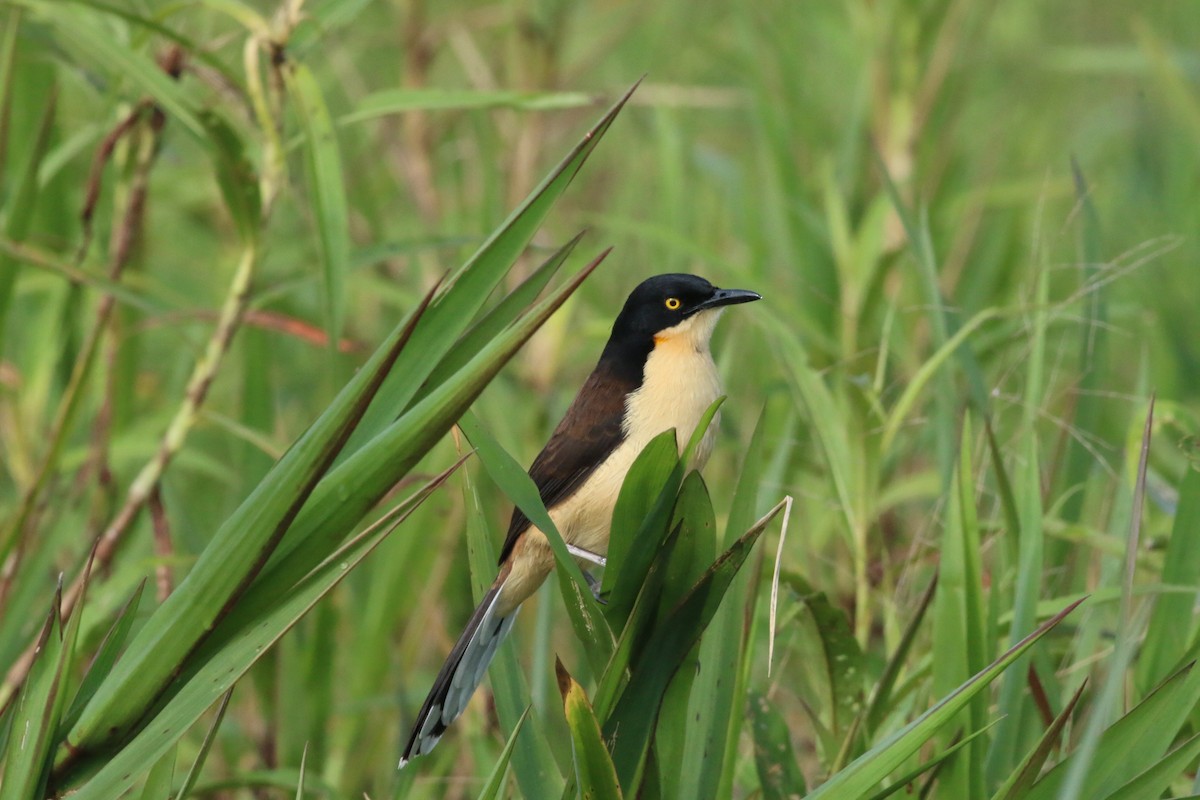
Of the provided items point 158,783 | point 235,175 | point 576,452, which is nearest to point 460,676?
point 576,452

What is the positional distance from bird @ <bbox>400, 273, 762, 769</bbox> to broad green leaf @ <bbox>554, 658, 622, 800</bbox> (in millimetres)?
765

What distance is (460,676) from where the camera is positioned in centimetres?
294

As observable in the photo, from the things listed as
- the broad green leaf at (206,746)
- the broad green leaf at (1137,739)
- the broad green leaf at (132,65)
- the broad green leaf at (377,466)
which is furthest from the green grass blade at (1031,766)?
the broad green leaf at (132,65)

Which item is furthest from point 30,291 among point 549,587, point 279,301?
point 549,587

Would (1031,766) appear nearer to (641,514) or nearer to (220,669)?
(641,514)

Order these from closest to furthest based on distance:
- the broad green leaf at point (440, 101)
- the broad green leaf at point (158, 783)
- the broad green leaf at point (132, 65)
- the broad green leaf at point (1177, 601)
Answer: the broad green leaf at point (158, 783), the broad green leaf at point (1177, 601), the broad green leaf at point (132, 65), the broad green leaf at point (440, 101)

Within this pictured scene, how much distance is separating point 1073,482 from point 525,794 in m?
1.73

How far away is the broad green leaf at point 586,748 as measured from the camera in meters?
2.01

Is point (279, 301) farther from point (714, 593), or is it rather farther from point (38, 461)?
point (714, 593)

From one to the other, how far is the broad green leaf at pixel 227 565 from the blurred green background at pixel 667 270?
781 mm

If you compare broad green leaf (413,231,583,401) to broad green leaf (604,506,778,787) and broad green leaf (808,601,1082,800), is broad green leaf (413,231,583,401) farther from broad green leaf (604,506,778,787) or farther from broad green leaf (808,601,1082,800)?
broad green leaf (808,601,1082,800)

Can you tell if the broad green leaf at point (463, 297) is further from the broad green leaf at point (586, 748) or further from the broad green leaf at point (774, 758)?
the broad green leaf at point (774, 758)

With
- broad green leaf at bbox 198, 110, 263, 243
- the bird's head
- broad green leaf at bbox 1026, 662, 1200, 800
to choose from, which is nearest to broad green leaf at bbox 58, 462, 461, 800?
broad green leaf at bbox 1026, 662, 1200, 800

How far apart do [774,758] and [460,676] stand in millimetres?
670
